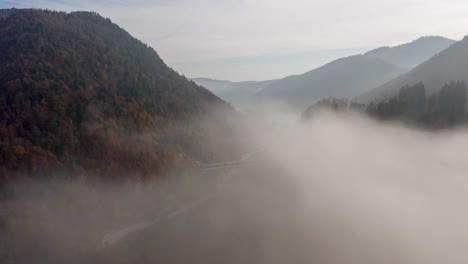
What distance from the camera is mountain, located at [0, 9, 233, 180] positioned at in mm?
18328

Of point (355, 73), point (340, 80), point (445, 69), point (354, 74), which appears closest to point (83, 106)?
point (445, 69)

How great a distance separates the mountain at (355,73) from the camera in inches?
3198

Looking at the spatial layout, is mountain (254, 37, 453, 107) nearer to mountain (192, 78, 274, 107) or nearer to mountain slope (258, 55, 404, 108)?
mountain slope (258, 55, 404, 108)

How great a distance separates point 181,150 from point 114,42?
15.3 metres

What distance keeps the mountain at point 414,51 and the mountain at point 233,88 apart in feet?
153

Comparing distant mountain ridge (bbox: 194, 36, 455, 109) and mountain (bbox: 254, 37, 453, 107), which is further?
mountain (bbox: 254, 37, 453, 107)

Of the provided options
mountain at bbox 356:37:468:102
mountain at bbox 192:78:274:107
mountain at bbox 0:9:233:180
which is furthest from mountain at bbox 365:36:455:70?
mountain at bbox 0:9:233:180

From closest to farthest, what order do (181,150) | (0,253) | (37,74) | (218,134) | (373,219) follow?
1. (0,253)
2. (373,219)
3. (37,74)
4. (181,150)
5. (218,134)

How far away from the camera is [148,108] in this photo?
1053 inches

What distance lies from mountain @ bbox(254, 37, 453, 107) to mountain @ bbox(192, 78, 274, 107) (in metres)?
16.1

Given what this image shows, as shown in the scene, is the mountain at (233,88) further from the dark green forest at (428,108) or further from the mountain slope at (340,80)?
the dark green forest at (428,108)

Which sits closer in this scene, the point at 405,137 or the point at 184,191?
the point at 184,191

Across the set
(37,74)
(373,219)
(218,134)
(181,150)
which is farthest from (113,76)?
(373,219)

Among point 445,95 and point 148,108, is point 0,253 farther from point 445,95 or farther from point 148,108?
point 445,95
